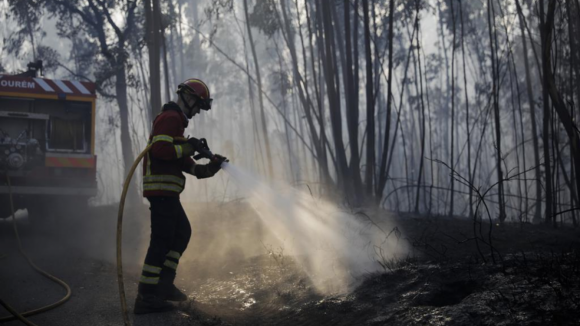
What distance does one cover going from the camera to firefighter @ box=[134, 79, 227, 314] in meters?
3.71

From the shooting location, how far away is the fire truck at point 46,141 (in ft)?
25.1

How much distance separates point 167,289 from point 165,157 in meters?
1.01

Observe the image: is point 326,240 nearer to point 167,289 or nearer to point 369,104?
point 167,289

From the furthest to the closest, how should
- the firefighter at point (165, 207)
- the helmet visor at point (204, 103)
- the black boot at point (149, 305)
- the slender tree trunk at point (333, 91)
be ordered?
the slender tree trunk at point (333, 91) → the helmet visor at point (204, 103) → the firefighter at point (165, 207) → the black boot at point (149, 305)

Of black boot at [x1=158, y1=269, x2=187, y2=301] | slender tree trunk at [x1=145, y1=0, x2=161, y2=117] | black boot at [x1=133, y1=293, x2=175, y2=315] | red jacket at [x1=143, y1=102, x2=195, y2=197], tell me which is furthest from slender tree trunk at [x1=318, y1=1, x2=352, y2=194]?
black boot at [x1=133, y1=293, x2=175, y2=315]

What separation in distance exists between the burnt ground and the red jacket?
92cm

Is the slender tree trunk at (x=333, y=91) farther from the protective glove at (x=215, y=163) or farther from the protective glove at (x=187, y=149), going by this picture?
the protective glove at (x=187, y=149)

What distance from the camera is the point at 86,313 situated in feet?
11.9

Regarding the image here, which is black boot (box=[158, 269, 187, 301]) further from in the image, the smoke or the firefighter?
the smoke

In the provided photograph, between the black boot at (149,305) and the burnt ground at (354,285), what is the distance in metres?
0.07

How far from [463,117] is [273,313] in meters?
35.4

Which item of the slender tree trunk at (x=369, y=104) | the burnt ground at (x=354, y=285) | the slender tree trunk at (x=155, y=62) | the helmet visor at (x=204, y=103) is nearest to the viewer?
the burnt ground at (x=354, y=285)

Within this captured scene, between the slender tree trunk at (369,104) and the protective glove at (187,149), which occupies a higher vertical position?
the slender tree trunk at (369,104)

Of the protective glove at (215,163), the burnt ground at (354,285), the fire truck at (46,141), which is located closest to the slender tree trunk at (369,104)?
the burnt ground at (354,285)
